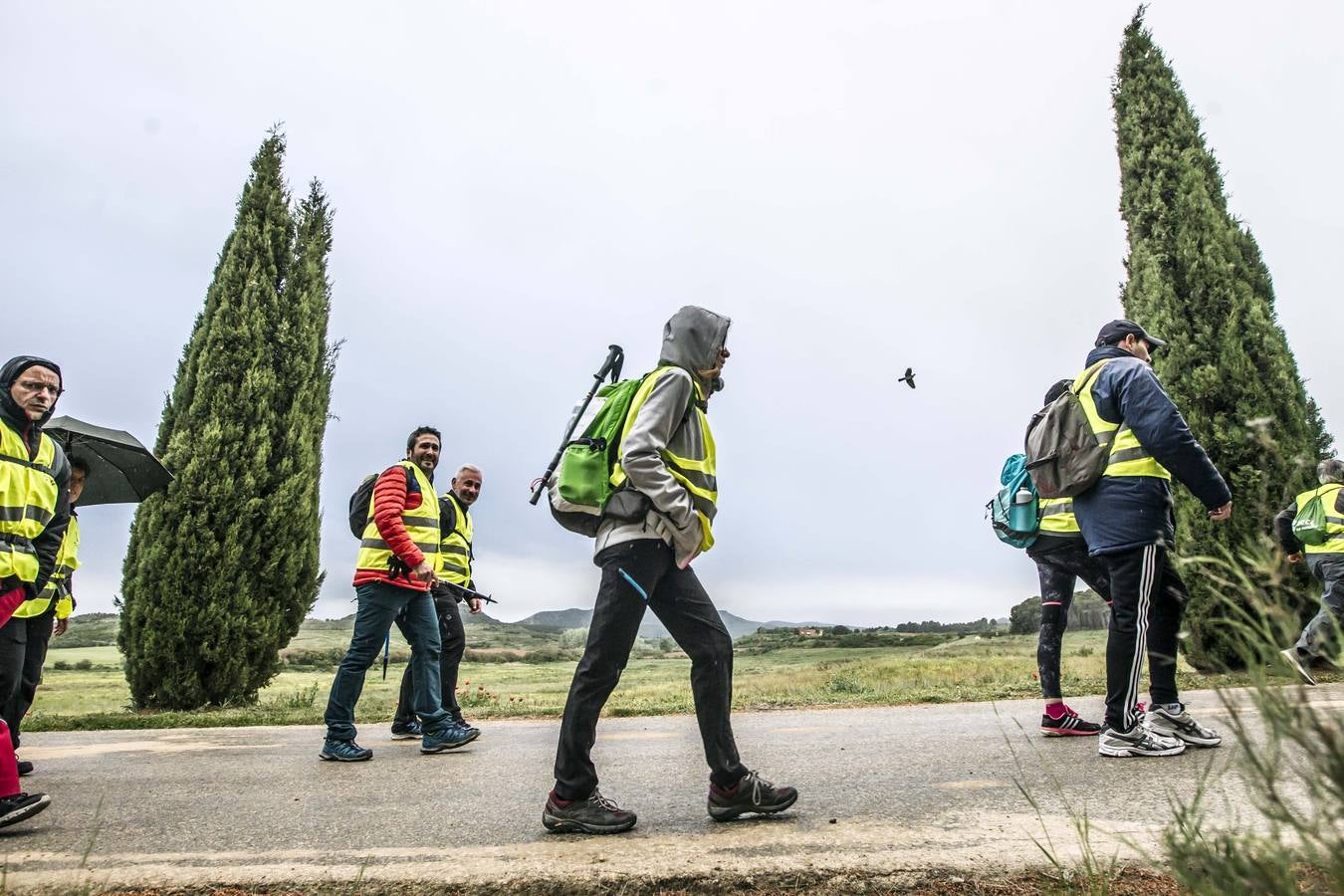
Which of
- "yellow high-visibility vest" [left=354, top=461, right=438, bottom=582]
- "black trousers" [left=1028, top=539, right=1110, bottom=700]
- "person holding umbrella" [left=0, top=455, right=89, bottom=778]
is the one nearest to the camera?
"person holding umbrella" [left=0, top=455, right=89, bottom=778]

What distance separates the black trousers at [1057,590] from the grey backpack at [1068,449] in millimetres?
873

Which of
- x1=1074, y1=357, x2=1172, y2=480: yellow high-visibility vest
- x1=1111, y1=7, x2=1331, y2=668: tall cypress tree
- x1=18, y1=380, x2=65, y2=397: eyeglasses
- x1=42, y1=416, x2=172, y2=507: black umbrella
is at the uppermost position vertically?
x1=1111, y1=7, x2=1331, y2=668: tall cypress tree

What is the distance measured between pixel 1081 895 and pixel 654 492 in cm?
184

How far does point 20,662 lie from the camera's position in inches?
156

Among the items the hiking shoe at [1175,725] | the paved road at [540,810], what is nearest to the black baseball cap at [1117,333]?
the hiking shoe at [1175,725]

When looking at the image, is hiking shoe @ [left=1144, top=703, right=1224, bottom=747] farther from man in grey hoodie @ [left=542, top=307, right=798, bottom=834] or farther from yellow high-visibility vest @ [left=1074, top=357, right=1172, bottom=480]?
man in grey hoodie @ [left=542, top=307, right=798, bottom=834]

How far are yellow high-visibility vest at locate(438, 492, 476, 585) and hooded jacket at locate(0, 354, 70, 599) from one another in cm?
296

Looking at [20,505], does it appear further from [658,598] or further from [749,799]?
[749,799]

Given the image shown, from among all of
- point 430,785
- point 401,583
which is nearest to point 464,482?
point 401,583

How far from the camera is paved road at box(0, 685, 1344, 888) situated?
9.24 feet

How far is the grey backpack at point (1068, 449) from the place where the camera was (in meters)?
4.52

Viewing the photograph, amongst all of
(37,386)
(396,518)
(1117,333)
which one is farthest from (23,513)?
(1117,333)

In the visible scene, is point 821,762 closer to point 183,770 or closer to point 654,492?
point 654,492

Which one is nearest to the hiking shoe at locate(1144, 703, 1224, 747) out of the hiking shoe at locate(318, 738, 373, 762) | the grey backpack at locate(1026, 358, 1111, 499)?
the grey backpack at locate(1026, 358, 1111, 499)
